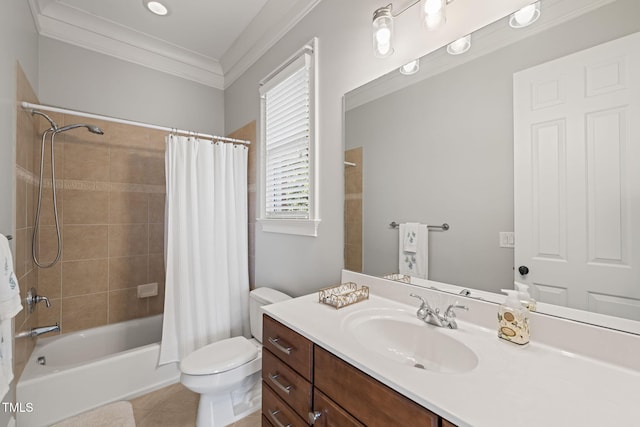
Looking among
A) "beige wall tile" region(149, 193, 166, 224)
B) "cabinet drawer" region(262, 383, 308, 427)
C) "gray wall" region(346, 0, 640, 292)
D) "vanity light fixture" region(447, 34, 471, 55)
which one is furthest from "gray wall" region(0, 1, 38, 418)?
"vanity light fixture" region(447, 34, 471, 55)

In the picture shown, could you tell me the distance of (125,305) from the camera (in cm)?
230

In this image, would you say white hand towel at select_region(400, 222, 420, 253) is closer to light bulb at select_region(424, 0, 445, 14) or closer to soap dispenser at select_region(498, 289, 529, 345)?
soap dispenser at select_region(498, 289, 529, 345)

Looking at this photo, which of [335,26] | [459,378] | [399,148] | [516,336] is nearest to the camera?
[459,378]

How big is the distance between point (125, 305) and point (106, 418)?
0.98 metres

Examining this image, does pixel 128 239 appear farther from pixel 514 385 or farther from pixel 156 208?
pixel 514 385

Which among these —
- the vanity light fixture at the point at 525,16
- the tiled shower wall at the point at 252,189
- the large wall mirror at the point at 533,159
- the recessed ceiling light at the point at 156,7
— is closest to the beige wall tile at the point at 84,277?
the tiled shower wall at the point at 252,189

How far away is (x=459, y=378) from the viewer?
67 centimetres

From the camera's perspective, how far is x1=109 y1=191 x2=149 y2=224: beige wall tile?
2266 millimetres

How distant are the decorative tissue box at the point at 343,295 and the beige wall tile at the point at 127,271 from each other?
1.91 meters

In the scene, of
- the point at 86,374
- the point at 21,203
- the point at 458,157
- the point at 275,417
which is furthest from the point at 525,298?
the point at 21,203

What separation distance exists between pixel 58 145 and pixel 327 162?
81.2 inches

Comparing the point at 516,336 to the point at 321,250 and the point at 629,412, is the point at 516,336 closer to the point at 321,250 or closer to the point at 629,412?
the point at 629,412

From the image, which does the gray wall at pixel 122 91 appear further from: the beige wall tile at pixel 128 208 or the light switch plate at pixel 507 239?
the light switch plate at pixel 507 239

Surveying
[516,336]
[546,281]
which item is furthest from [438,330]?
[546,281]
